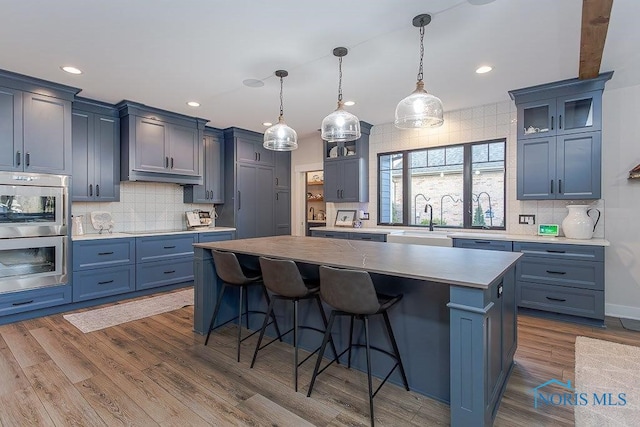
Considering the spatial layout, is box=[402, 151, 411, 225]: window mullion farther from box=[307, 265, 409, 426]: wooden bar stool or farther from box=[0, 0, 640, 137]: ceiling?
box=[307, 265, 409, 426]: wooden bar stool

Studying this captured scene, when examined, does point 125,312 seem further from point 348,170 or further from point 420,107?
point 420,107

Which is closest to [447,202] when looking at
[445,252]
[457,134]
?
[457,134]

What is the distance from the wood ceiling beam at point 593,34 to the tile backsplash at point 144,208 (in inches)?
213

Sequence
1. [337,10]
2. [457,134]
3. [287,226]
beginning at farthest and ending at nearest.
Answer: [287,226], [457,134], [337,10]

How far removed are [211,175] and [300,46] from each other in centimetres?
343

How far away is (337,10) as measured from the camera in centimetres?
225

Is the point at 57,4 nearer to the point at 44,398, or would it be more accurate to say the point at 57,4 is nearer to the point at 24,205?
the point at 24,205

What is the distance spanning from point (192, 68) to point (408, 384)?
336cm

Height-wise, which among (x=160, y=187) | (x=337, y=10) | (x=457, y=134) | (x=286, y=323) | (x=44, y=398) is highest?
(x=337, y=10)

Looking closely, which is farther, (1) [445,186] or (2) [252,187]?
(2) [252,187]

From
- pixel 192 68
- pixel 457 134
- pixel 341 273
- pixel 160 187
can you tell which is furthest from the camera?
pixel 160 187

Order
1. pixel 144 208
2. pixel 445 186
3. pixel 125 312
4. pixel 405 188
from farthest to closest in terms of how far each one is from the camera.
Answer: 1. pixel 405 188
2. pixel 144 208
3. pixel 445 186
4. pixel 125 312

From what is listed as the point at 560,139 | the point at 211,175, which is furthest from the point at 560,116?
the point at 211,175

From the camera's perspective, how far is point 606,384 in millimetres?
2195
